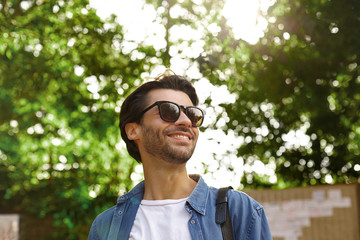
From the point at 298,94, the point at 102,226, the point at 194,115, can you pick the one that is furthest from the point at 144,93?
the point at 298,94

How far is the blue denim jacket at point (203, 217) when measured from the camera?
2.62 metres

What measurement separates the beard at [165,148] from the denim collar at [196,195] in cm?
18

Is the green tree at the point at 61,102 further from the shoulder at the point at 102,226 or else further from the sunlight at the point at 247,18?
the shoulder at the point at 102,226

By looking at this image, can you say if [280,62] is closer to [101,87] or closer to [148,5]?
[148,5]

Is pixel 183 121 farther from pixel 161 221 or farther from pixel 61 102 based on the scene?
pixel 61 102

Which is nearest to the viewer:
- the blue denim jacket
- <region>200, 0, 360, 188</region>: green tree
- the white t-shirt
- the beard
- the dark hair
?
the blue denim jacket

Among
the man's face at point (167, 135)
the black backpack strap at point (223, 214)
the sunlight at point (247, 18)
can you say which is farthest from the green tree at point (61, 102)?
the black backpack strap at point (223, 214)

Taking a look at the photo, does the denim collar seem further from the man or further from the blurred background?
the blurred background

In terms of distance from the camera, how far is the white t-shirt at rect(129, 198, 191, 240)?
2730mm

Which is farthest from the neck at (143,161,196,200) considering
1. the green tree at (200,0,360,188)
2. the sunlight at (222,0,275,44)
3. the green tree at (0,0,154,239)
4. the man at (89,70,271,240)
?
the green tree at (0,0,154,239)

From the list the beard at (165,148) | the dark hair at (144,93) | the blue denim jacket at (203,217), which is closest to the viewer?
the blue denim jacket at (203,217)

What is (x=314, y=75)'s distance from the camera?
1169 centimetres

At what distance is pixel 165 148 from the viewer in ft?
9.38

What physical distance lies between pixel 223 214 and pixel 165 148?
0.47 meters
